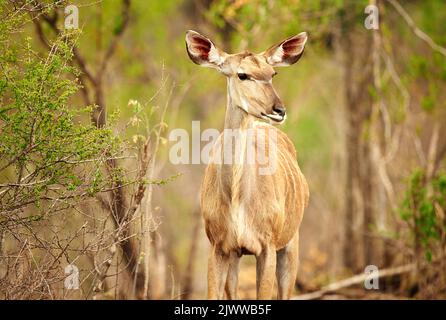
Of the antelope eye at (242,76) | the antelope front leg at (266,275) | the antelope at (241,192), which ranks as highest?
the antelope eye at (242,76)

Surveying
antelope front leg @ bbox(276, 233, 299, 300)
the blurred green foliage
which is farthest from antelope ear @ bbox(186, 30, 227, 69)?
the blurred green foliage

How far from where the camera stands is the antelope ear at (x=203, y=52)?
745cm

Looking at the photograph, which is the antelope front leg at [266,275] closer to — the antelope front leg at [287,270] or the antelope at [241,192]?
the antelope at [241,192]

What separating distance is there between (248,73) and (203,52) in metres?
0.44

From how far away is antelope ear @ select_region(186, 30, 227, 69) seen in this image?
7449 mm

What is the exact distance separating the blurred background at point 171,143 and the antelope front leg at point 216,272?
56 centimetres

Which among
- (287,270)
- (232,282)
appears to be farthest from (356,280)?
(232,282)

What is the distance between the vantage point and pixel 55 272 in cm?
760

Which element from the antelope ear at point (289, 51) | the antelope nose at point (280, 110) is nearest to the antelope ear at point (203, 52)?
the antelope ear at point (289, 51)

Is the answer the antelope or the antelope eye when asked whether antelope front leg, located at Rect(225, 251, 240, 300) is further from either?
the antelope eye

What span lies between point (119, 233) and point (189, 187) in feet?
36.5

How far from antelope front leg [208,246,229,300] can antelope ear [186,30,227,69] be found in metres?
1.46

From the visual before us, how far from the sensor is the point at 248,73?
731cm

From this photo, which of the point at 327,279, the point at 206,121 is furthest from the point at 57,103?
the point at 206,121
